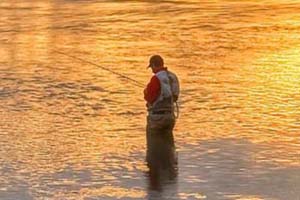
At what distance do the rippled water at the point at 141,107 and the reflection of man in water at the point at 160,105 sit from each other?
218 mm

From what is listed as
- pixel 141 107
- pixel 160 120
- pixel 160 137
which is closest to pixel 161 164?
pixel 160 120

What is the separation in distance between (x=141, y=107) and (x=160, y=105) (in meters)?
2.81

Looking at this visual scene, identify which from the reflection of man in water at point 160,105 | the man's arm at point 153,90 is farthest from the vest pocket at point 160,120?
the man's arm at point 153,90

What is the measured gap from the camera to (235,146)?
45.0 feet

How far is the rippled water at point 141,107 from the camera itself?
39.0ft

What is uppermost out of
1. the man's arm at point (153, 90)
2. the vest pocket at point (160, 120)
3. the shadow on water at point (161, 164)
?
the man's arm at point (153, 90)

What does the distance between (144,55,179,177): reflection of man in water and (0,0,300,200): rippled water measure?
0.22 m

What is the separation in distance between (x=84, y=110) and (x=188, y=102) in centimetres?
186

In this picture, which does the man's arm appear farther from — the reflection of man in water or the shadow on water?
the shadow on water

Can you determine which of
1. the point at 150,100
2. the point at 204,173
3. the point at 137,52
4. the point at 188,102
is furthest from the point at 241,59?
the point at 204,173

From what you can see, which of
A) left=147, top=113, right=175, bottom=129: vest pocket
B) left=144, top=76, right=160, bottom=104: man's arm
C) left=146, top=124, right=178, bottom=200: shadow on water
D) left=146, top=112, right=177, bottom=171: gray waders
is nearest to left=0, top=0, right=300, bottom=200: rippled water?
left=146, top=124, right=178, bottom=200: shadow on water

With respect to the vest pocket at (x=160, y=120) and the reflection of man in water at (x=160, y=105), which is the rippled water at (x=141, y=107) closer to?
the reflection of man in water at (x=160, y=105)

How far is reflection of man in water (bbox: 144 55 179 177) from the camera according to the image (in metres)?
13.7

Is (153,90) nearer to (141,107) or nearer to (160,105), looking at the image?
(160,105)
